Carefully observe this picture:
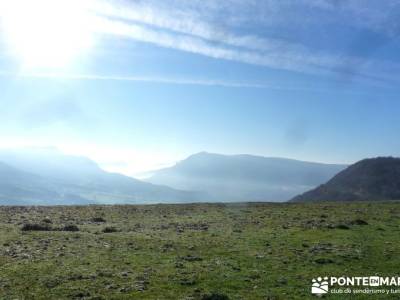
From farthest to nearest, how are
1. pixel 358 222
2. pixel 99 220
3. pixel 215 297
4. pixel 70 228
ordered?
pixel 99 220 < pixel 358 222 < pixel 70 228 < pixel 215 297

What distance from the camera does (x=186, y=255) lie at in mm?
27391

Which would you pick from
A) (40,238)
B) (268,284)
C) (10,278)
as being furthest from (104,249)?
(268,284)

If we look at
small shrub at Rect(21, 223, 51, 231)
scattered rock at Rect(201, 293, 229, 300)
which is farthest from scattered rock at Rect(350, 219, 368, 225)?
small shrub at Rect(21, 223, 51, 231)

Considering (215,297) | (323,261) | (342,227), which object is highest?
(342,227)

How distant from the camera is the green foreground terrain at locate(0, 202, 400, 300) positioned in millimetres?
20266

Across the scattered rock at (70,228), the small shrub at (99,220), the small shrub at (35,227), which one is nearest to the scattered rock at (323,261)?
the scattered rock at (70,228)

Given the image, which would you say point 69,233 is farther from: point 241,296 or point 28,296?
point 241,296

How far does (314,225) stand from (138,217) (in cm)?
1903

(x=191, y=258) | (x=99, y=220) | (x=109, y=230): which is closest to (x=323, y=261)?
(x=191, y=258)

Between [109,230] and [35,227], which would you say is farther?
[109,230]

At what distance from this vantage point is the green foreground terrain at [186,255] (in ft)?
66.5

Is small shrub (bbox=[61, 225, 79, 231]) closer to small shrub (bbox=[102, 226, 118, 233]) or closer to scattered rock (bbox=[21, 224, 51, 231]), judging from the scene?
scattered rock (bbox=[21, 224, 51, 231])

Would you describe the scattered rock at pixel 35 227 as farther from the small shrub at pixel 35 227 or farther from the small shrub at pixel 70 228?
the small shrub at pixel 70 228

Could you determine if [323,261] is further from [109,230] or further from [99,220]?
[99,220]
